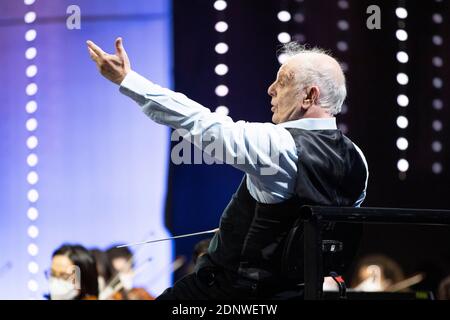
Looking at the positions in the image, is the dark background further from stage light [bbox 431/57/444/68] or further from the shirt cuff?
the shirt cuff

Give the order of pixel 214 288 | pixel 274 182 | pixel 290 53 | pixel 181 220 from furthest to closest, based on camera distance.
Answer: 1. pixel 181 220
2. pixel 290 53
3. pixel 214 288
4. pixel 274 182

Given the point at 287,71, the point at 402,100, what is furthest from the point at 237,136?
the point at 402,100

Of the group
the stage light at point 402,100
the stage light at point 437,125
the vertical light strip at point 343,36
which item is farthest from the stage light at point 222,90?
the stage light at point 437,125

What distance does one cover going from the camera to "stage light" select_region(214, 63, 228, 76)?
13.3ft

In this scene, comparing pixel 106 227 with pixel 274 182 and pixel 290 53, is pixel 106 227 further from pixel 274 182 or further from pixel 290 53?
pixel 274 182

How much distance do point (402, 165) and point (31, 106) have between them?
198 cm

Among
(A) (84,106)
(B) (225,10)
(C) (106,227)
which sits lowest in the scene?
(C) (106,227)

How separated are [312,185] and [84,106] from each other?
2.37 meters

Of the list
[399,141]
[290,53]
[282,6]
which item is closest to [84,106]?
[282,6]

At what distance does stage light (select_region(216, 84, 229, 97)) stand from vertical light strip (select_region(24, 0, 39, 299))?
959 millimetres

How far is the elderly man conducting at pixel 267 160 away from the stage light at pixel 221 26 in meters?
1.93

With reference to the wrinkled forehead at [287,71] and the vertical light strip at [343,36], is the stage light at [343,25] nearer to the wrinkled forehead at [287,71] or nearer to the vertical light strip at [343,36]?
the vertical light strip at [343,36]

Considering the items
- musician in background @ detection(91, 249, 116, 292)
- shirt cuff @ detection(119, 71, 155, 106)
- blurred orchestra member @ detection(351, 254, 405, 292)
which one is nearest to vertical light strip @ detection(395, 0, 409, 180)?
blurred orchestra member @ detection(351, 254, 405, 292)

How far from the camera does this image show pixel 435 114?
4.16 m
